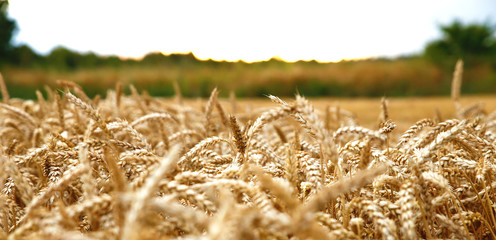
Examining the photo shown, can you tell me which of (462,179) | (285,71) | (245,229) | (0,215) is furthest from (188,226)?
(285,71)

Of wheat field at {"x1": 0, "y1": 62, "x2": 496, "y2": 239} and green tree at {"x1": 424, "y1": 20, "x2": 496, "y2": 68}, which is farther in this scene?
green tree at {"x1": 424, "y1": 20, "x2": 496, "y2": 68}

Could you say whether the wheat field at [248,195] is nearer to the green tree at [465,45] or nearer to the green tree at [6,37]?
the green tree at [465,45]

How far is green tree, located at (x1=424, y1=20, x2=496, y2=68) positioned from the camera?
16234 mm

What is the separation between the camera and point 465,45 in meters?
16.5

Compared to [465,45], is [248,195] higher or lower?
lower

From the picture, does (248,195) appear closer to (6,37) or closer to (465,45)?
(465,45)

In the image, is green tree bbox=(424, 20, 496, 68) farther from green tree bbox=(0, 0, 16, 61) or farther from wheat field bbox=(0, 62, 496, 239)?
green tree bbox=(0, 0, 16, 61)

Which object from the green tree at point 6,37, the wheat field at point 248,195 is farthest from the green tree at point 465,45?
the green tree at point 6,37

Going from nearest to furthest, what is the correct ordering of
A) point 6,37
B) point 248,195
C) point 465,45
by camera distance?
1. point 248,195
2. point 465,45
3. point 6,37

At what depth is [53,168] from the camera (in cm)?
101

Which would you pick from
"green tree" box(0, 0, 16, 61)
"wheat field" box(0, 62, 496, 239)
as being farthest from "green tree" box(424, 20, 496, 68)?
"green tree" box(0, 0, 16, 61)

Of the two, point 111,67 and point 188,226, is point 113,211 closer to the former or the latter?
point 188,226

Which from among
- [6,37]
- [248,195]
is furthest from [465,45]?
[6,37]

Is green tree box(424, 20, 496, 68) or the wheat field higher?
green tree box(424, 20, 496, 68)
